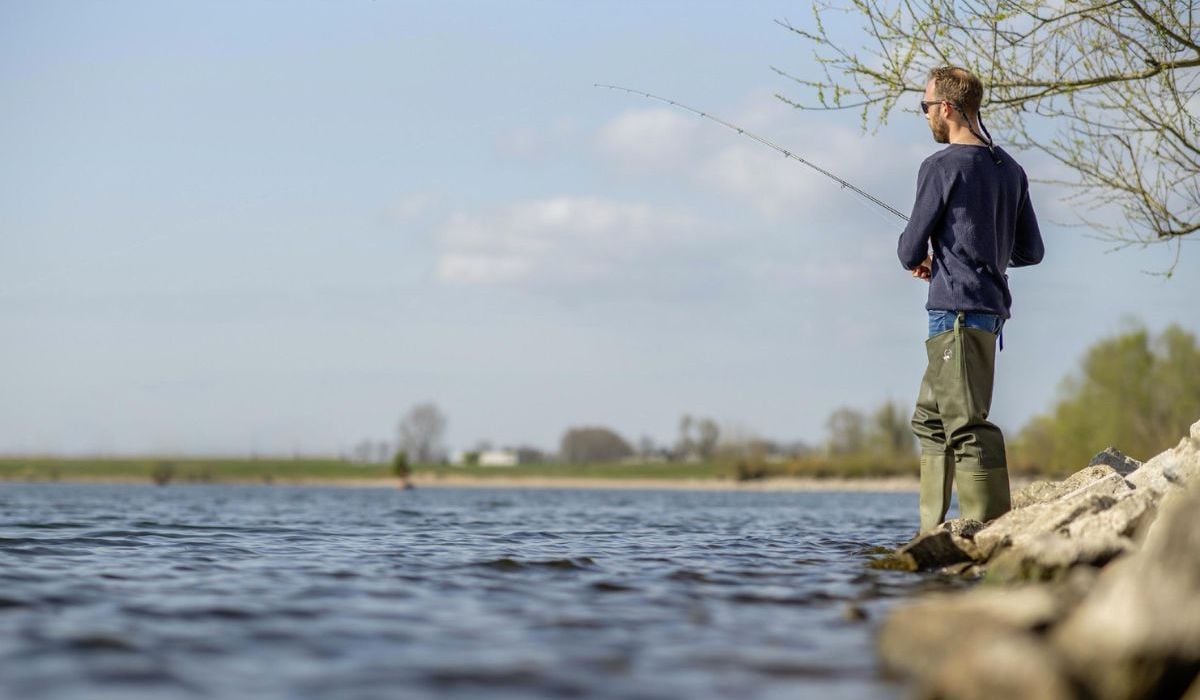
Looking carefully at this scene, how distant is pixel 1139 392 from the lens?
4941 centimetres

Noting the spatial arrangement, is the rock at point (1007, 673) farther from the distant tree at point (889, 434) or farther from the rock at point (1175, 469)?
the distant tree at point (889, 434)

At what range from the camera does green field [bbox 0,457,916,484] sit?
79750mm

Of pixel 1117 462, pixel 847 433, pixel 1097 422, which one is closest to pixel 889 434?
pixel 847 433

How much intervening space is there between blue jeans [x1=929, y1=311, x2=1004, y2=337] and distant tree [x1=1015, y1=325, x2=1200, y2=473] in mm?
45420

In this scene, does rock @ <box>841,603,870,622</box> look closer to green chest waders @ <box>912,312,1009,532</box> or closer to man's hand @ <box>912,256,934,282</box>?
green chest waders @ <box>912,312,1009,532</box>

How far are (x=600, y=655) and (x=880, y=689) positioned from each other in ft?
3.23

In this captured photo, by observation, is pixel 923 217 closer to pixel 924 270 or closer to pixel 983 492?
pixel 924 270

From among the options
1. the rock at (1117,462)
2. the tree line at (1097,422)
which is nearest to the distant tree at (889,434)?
the tree line at (1097,422)

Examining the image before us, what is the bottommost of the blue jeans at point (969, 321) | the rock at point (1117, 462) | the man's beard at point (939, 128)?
the rock at point (1117, 462)

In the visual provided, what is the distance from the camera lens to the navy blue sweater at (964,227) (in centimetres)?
673

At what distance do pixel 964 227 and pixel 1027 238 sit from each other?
2.78ft

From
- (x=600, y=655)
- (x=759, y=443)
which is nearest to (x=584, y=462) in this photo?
(x=759, y=443)

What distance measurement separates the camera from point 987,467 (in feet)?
22.6

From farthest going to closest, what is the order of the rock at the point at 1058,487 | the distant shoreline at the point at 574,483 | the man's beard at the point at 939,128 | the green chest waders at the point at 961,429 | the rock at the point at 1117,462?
the distant shoreline at the point at 574,483 → the rock at the point at 1117,462 → the rock at the point at 1058,487 → the man's beard at the point at 939,128 → the green chest waders at the point at 961,429
